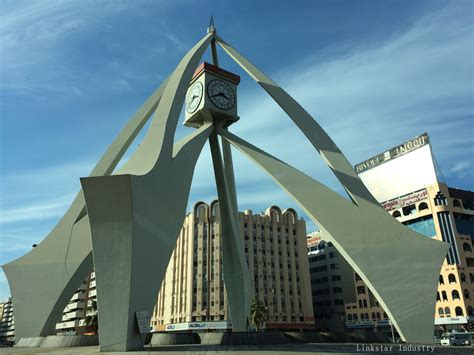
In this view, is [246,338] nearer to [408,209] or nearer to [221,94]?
[221,94]

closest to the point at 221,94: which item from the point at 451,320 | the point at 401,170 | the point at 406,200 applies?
the point at 451,320

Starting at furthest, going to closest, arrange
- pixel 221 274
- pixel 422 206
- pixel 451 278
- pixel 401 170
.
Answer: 1. pixel 401 170
2. pixel 422 206
3. pixel 221 274
4. pixel 451 278

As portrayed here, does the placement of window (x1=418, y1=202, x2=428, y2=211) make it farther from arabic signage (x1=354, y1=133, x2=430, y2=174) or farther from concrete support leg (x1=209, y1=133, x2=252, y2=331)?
concrete support leg (x1=209, y1=133, x2=252, y2=331)

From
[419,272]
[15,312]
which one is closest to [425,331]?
[419,272]

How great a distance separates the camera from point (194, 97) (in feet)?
108

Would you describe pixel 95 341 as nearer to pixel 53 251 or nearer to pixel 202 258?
pixel 53 251

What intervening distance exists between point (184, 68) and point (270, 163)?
8515 mm

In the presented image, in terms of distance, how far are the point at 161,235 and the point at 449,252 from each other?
57256 millimetres

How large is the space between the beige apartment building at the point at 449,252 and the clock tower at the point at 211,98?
44.0 m

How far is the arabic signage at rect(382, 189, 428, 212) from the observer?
69.8 m

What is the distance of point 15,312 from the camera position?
998 inches

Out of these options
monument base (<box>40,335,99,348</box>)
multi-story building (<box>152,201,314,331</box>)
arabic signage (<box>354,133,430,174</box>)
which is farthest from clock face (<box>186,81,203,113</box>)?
arabic signage (<box>354,133,430,174</box>)

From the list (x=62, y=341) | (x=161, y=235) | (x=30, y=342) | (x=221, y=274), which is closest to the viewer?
(x=161, y=235)

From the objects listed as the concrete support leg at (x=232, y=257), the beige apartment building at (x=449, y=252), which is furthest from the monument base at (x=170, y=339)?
the beige apartment building at (x=449, y=252)
